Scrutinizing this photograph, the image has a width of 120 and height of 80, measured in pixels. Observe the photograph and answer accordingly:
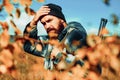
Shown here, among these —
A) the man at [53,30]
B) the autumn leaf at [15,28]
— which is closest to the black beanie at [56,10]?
the man at [53,30]

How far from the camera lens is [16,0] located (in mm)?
2309

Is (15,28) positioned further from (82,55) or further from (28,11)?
(82,55)

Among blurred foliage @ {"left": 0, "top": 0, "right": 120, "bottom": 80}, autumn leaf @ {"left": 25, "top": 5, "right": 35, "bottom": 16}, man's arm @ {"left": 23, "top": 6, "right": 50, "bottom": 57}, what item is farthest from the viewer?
man's arm @ {"left": 23, "top": 6, "right": 50, "bottom": 57}

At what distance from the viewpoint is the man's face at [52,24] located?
421cm

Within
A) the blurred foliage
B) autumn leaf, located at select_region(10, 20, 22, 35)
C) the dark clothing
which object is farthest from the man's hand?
autumn leaf, located at select_region(10, 20, 22, 35)

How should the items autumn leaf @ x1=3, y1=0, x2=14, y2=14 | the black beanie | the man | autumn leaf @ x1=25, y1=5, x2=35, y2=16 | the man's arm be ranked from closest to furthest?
autumn leaf @ x1=3, y1=0, x2=14, y2=14 < autumn leaf @ x1=25, y1=5, x2=35, y2=16 < the man < the man's arm < the black beanie

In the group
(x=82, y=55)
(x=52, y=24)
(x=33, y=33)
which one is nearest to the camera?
(x=82, y=55)

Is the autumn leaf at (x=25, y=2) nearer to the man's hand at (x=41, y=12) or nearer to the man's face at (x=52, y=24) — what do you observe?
the man's hand at (x=41, y=12)

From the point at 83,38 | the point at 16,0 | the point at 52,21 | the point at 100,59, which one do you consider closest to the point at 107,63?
the point at 100,59

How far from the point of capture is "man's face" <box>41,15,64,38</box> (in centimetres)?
421

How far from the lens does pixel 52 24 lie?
431 centimetres

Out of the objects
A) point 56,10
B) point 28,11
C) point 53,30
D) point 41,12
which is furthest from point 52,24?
point 28,11

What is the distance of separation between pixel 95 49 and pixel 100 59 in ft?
0.20

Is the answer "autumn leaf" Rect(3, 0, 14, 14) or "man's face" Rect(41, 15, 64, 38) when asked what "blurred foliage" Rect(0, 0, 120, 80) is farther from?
"man's face" Rect(41, 15, 64, 38)
